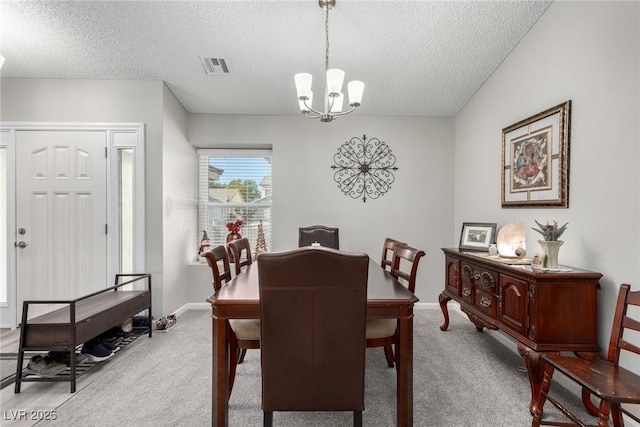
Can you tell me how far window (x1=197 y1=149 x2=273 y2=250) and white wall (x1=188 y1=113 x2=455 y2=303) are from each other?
37 centimetres

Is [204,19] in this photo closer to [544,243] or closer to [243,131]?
[243,131]

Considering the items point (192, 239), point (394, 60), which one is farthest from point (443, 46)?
point (192, 239)

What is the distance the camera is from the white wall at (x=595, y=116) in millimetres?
1588

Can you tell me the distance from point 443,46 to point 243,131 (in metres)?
2.49

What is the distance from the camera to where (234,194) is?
404 cm

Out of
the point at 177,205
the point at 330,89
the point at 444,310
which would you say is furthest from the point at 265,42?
the point at 444,310

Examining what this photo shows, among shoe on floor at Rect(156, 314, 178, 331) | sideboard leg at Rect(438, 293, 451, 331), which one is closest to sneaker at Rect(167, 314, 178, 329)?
shoe on floor at Rect(156, 314, 178, 331)

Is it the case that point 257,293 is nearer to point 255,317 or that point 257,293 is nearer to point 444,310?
point 255,317

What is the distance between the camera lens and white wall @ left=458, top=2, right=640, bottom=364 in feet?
5.21

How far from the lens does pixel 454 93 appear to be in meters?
3.28

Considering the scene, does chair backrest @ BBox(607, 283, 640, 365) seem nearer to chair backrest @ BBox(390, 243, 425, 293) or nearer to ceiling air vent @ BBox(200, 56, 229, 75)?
chair backrest @ BBox(390, 243, 425, 293)

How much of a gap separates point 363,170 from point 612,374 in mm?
2867

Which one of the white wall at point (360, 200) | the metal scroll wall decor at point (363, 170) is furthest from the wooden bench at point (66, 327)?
the metal scroll wall decor at point (363, 170)

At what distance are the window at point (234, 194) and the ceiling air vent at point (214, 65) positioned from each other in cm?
128
